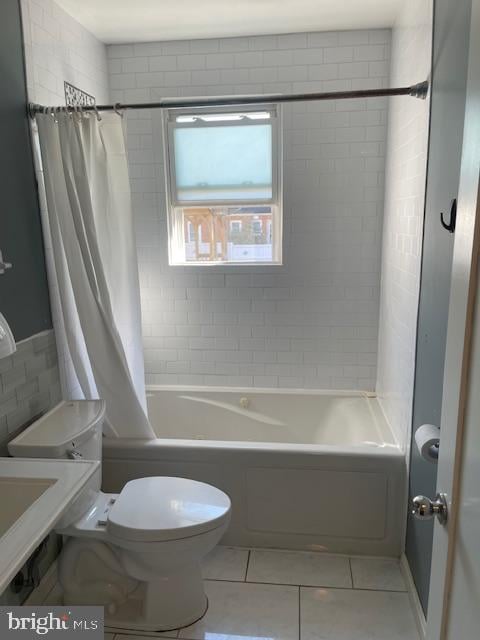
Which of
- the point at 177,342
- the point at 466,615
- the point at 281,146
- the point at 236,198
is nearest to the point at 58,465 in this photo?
the point at 466,615

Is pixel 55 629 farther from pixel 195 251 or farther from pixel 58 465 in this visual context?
pixel 195 251

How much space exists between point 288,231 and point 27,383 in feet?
5.90

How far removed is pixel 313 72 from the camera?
2.87 metres

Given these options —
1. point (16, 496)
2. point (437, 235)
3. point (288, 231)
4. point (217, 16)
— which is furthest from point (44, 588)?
point (217, 16)

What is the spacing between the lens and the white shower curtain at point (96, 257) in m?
2.08

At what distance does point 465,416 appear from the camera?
2.82 ft

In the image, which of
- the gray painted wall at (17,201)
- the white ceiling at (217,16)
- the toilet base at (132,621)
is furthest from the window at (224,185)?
the toilet base at (132,621)

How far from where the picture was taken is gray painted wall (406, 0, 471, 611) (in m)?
1.49

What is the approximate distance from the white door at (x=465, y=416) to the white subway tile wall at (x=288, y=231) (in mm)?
2143

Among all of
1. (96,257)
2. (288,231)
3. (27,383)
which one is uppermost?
(288,231)

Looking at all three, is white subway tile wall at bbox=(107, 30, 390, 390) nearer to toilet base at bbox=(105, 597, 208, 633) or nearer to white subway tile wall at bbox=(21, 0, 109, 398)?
white subway tile wall at bbox=(21, 0, 109, 398)

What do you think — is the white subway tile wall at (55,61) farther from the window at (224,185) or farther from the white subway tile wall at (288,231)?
the window at (224,185)

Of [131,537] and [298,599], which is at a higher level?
[131,537]

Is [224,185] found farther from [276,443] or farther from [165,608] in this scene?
[165,608]
